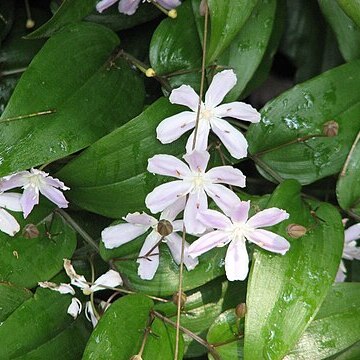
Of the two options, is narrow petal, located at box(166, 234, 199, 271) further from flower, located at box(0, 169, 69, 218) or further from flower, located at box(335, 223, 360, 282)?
flower, located at box(335, 223, 360, 282)

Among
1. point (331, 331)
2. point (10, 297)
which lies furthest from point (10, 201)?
point (331, 331)

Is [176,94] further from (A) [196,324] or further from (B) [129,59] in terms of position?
(A) [196,324]

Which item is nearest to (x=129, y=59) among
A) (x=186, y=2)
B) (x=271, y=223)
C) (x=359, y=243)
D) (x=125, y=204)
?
(x=186, y=2)

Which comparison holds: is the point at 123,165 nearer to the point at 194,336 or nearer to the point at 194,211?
the point at 194,211

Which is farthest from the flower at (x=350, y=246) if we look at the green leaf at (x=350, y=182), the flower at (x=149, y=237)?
the flower at (x=149, y=237)

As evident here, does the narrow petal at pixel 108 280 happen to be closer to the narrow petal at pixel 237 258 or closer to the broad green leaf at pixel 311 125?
the narrow petal at pixel 237 258

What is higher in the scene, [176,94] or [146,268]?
[176,94]
